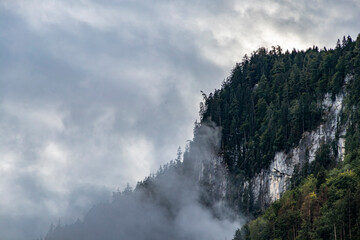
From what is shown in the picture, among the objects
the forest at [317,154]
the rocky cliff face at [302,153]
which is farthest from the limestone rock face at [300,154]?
the forest at [317,154]

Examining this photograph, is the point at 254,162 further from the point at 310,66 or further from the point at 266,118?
the point at 310,66

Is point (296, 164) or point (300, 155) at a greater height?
point (300, 155)

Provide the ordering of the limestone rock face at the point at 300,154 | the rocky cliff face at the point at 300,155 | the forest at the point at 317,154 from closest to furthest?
the forest at the point at 317,154 < the rocky cliff face at the point at 300,155 < the limestone rock face at the point at 300,154

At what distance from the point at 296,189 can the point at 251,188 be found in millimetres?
28757

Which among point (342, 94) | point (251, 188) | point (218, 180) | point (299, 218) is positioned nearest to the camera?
point (299, 218)

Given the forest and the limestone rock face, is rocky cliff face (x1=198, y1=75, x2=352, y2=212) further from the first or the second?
the forest

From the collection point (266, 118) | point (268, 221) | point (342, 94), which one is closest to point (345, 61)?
point (342, 94)

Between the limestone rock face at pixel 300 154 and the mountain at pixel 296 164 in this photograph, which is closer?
the mountain at pixel 296 164

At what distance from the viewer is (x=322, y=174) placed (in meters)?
142

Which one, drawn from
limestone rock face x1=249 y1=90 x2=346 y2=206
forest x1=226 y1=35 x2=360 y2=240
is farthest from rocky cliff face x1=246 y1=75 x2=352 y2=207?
forest x1=226 y1=35 x2=360 y2=240

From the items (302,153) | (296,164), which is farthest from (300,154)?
(296,164)

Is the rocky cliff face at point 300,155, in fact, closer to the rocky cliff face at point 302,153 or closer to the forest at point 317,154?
the rocky cliff face at point 302,153

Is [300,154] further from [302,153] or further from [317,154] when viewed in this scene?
[317,154]

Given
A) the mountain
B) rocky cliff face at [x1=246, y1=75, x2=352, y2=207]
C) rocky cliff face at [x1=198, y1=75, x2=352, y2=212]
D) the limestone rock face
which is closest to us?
the mountain
